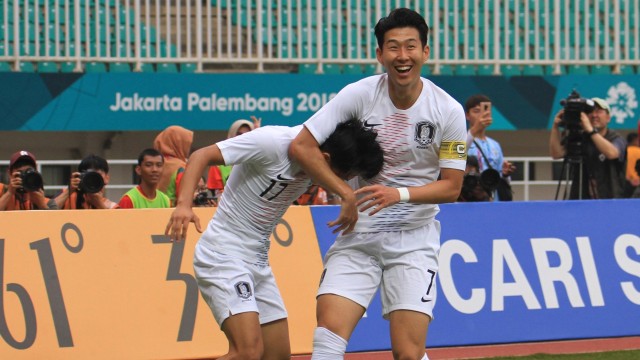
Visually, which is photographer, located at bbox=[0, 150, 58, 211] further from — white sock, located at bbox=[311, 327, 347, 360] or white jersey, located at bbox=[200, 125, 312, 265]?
white sock, located at bbox=[311, 327, 347, 360]

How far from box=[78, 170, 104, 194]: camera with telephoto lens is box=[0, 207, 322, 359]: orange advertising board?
2.70ft

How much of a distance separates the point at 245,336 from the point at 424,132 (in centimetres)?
137

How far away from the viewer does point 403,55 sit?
5.79 metres

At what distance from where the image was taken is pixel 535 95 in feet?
57.8

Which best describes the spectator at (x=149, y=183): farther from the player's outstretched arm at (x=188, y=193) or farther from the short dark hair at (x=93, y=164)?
the player's outstretched arm at (x=188, y=193)

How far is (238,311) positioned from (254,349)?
0.22 m

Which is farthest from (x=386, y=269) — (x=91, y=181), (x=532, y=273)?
(x=91, y=181)

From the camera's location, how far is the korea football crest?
19.5ft

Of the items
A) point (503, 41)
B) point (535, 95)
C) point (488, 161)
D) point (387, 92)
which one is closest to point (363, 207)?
point (387, 92)

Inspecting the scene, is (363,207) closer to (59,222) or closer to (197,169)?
(197,169)

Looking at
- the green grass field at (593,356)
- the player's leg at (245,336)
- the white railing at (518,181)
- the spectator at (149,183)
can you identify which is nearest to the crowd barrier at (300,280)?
the green grass field at (593,356)

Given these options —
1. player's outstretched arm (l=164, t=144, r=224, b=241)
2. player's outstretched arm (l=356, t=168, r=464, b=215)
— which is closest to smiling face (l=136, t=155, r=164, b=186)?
player's outstretched arm (l=164, t=144, r=224, b=241)

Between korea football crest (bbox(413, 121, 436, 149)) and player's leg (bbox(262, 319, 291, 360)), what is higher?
korea football crest (bbox(413, 121, 436, 149))

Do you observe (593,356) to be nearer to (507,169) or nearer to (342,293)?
(507,169)
